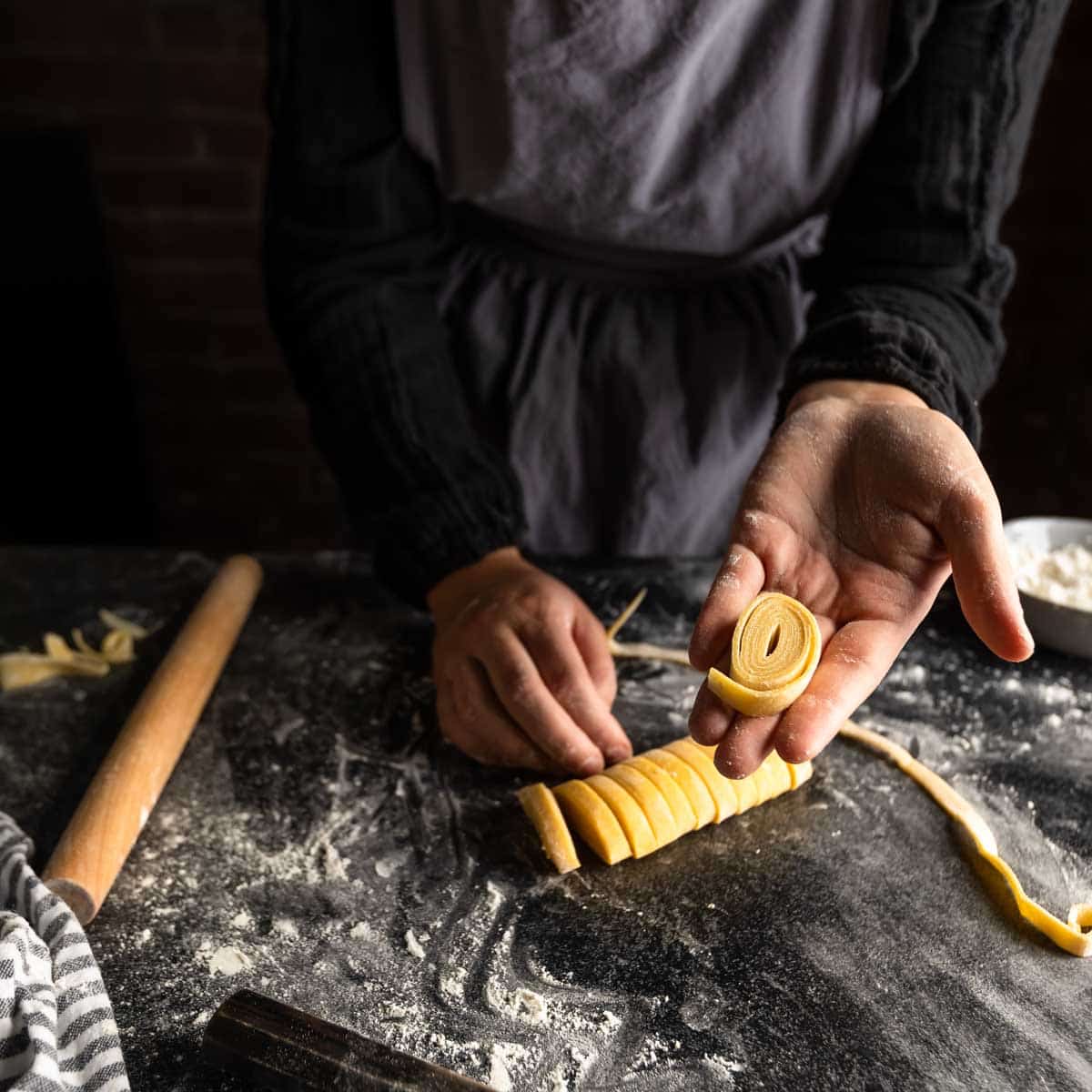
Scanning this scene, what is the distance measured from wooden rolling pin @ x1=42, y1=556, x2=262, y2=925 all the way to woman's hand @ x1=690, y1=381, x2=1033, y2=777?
59cm

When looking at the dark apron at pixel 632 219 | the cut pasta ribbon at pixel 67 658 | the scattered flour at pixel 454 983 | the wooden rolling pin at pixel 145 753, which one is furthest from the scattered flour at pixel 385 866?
the dark apron at pixel 632 219

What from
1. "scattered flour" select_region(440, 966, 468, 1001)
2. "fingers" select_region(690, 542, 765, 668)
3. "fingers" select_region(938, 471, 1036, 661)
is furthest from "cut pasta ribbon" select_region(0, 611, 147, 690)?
"fingers" select_region(938, 471, 1036, 661)

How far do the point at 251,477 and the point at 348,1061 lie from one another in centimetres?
264

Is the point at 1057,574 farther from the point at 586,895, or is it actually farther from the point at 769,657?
the point at 586,895

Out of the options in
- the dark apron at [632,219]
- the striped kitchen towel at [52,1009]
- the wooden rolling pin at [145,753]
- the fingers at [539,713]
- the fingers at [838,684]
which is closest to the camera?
the striped kitchen towel at [52,1009]

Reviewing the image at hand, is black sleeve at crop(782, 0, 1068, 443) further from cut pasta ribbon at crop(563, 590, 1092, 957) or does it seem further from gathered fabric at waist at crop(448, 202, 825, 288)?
cut pasta ribbon at crop(563, 590, 1092, 957)

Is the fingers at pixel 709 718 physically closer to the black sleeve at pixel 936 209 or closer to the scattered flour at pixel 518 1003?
the scattered flour at pixel 518 1003

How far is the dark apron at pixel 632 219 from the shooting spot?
4.36 ft

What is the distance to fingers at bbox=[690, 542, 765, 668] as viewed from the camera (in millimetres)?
1064

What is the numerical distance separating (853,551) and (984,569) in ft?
0.60

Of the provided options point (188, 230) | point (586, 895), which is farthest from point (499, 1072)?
point (188, 230)

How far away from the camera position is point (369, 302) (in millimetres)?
1503

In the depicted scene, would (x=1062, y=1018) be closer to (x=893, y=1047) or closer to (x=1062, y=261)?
(x=893, y=1047)

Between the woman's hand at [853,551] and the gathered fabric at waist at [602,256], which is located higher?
the gathered fabric at waist at [602,256]
